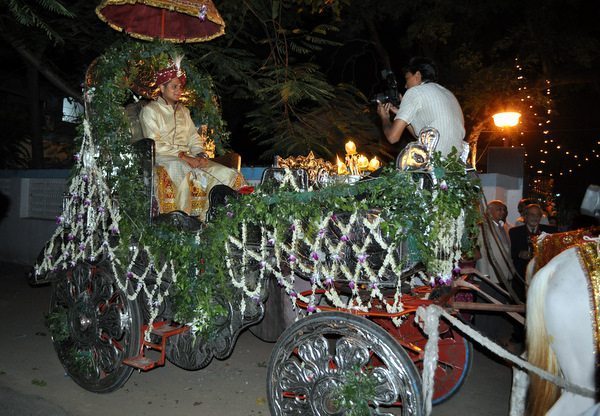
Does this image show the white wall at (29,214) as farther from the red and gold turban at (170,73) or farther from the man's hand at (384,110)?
the man's hand at (384,110)

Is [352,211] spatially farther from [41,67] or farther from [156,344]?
[41,67]

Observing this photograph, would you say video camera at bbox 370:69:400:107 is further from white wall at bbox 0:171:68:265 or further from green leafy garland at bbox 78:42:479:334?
white wall at bbox 0:171:68:265

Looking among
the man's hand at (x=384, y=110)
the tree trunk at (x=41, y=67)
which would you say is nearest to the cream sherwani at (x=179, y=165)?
the man's hand at (x=384, y=110)

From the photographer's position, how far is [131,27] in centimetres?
612

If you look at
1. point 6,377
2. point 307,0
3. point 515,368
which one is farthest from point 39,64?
point 515,368

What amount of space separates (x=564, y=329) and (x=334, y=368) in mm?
1289

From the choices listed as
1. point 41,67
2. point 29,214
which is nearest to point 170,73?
point 41,67

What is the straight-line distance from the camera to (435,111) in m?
3.62

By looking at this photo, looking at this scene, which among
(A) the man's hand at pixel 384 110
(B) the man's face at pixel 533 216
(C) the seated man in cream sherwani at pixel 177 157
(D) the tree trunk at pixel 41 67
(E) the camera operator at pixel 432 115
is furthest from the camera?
(D) the tree trunk at pixel 41 67

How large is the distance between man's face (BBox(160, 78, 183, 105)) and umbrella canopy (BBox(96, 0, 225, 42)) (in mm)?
937

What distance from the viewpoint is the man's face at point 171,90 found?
516cm

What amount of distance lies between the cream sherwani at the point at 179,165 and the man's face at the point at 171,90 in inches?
2.1

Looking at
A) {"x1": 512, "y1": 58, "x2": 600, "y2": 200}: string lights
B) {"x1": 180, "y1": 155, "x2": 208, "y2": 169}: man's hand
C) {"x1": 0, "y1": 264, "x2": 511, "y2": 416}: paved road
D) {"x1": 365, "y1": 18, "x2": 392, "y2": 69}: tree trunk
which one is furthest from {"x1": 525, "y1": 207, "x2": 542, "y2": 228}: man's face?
{"x1": 512, "y1": 58, "x2": 600, "y2": 200}: string lights

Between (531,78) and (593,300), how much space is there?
11.1 m
